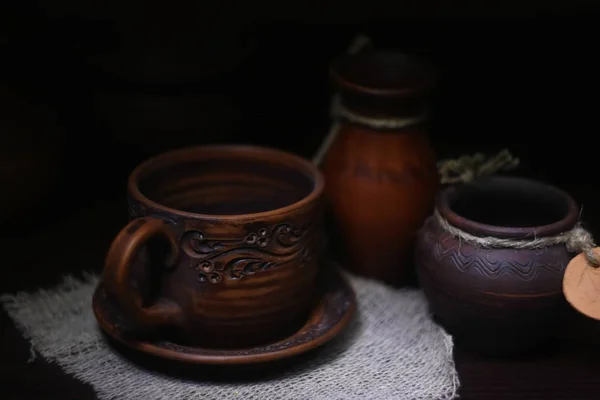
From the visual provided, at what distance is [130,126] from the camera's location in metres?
0.83

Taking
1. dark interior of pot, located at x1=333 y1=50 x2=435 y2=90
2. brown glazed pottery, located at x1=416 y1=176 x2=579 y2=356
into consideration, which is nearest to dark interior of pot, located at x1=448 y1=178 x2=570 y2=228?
brown glazed pottery, located at x1=416 y1=176 x2=579 y2=356

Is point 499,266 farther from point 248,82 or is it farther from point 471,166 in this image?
point 248,82

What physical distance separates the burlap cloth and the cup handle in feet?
0.16

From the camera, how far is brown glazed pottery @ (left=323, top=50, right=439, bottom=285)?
732mm

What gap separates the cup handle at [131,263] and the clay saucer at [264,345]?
2 centimetres

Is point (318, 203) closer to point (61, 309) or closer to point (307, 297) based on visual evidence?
point (307, 297)

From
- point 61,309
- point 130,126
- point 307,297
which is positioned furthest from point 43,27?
point 307,297

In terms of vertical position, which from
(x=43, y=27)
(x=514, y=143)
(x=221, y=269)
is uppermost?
(x=43, y=27)

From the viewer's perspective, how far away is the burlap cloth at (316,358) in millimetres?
622

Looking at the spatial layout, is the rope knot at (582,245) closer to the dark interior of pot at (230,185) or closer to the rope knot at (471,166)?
the rope knot at (471,166)

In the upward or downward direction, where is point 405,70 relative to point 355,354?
upward

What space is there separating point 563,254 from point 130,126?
0.42m

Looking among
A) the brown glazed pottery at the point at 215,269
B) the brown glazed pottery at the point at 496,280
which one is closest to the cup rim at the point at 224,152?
the brown glazed pottery at the point at 215,269

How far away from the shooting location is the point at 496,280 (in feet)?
2.08
